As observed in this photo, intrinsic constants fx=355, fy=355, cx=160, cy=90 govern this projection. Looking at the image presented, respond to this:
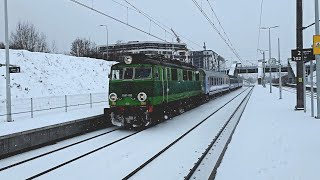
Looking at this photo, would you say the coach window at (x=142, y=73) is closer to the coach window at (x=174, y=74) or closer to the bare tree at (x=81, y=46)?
the coach window at (x=174, y=74)

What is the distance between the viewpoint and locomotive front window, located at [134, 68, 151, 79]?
607 inches

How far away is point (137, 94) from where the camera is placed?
49.5 ft

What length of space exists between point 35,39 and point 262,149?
160ft

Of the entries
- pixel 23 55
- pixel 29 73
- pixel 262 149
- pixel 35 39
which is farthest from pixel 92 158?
pixel 35 39

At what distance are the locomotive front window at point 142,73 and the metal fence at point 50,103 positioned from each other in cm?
621

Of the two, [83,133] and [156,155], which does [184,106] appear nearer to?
[83,133]

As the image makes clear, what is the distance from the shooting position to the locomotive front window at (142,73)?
50.6 ft

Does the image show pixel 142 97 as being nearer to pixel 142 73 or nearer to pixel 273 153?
pixel 142 73

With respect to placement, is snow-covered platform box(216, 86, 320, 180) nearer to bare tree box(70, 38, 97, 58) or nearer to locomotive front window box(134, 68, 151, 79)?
locomotive front window box(134, 68, 151, 79)


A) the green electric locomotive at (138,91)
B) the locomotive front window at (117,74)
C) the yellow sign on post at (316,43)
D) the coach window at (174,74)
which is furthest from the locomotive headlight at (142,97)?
the yellow sign on post at (316,43)

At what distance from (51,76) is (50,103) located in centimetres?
1214

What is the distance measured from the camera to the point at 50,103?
66.6 feet

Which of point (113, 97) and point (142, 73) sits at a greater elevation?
point (142, 73)

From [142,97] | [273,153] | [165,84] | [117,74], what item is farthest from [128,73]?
[273,153]
